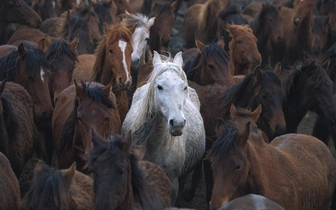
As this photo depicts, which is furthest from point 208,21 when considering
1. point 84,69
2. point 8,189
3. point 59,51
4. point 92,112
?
point 8,189

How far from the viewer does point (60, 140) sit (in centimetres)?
652

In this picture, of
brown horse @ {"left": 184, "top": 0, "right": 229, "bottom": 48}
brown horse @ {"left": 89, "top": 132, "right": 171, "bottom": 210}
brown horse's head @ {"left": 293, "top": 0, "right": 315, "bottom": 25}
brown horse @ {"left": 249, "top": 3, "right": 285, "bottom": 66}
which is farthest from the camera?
brown horse's head @ {"left": 293, "top": 0, "right": 315, "bottom": 25}

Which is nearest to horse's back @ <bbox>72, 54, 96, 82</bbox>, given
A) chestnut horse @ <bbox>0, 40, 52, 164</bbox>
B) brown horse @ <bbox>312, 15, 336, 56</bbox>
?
chestnut horse @ <bbox>0, 40, 52, 164</bbox>

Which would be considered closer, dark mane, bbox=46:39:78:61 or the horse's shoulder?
the horse's shoulder

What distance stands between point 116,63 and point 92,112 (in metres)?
2.00

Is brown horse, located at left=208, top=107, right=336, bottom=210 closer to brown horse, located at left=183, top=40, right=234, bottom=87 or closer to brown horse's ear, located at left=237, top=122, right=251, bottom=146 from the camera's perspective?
brown horse's ear, located at left=237, top=122, right=251, bottom=146

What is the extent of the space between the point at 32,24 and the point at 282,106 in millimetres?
4767

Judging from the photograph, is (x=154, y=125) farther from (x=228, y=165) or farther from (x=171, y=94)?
(x=228, y=165)

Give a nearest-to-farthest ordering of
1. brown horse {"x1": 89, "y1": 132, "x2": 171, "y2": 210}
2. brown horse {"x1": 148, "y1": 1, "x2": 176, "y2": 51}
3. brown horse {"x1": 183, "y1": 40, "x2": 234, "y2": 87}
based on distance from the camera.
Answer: brown horse {"x1": 89, "y1": 132, "x2": 171, "y2": 210} < brown horse {"x1": 183, "y1": 40, "x2": 234, "y2": 87} < brown horse {"x1": 148, "y1": 1, "x2": 176, "y2": 51}

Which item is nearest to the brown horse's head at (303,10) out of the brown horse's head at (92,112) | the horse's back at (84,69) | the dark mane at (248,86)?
the horse's back at (84,69)

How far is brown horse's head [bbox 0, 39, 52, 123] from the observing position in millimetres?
7391

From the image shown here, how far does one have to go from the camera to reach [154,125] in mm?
6328

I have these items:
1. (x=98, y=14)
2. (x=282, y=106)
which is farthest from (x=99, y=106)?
(x=98, y=14)

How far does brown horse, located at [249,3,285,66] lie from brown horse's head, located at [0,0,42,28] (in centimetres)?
374
